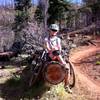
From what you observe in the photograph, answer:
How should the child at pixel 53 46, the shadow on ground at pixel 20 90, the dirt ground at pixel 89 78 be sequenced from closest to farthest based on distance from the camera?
the child at pixel 53 46
the shadow on ground at pixel 20 90
the dirt ground at pixel 89 78

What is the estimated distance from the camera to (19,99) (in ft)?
22.5

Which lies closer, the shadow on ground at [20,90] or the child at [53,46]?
the child at [53,46]

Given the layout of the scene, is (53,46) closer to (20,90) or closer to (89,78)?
(20,90)

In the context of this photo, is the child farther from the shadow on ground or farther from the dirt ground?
the dirt ground

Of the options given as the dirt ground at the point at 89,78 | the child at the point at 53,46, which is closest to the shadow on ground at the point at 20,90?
the child at the point at 53,46

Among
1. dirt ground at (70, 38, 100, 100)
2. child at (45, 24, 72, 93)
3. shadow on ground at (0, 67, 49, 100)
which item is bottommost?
dirt ground at (70, 38, 100, 100)

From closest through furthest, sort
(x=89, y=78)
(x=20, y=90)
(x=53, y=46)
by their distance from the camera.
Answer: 1. (x=53, y=46)
2. (x=20, y=90)
3. (x=89, y=78)

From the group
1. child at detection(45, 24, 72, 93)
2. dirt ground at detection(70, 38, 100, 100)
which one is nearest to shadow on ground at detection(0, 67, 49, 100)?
child at detection(45, 24, 72, 93)

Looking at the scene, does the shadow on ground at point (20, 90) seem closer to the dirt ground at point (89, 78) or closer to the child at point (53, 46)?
the child at point (53, 46)

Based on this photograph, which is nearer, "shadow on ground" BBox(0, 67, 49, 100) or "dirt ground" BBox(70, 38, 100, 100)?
"shadow on ground" BBox(0, 67, 49, 100)

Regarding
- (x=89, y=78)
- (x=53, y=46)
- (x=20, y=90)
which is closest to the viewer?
(x=53, y=46)

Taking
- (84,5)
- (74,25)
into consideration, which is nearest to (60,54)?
(74,25)

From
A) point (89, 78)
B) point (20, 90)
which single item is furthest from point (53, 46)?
point (89, 78)

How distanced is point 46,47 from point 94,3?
21430 mm
